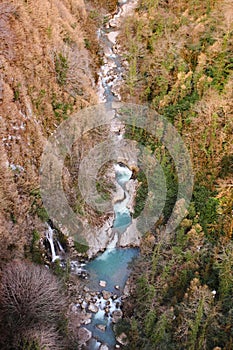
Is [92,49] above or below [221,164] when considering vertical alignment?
above

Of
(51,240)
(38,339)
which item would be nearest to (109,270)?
(51,240)

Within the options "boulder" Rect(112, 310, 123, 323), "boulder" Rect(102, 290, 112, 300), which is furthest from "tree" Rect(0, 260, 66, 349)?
"boulder" Rect(102, 290, 112, 300)

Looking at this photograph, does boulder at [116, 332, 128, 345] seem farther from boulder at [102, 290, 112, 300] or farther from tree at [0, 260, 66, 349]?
tree at [0, 260, 66, 349]

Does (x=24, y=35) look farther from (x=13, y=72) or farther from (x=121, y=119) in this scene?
(x=121, y=119)

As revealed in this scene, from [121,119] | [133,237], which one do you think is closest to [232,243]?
[133,237]

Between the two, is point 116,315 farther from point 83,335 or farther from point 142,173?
point 142,173

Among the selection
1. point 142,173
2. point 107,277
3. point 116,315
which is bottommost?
point 116,315

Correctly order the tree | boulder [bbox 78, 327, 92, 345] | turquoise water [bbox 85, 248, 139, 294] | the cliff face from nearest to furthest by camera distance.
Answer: the tree
boulder [bbox 78, 327, 92, 345]
the cliff face
turquoise water [bbox 85, 248, 139, 294]

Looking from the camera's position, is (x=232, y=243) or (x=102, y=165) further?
(x=102, y=165)
